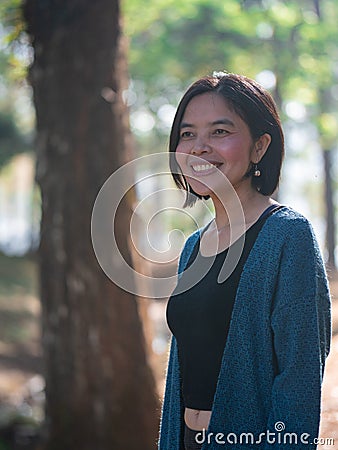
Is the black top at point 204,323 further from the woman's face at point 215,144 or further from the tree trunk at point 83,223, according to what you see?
the tree trunk at point 83,223

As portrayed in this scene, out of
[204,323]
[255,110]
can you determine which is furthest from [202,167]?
[204,323]

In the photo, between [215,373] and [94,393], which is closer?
[215,373]

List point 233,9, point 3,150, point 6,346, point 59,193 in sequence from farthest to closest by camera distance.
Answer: point 3,150, point 6,346, point 233,9, point 59,193

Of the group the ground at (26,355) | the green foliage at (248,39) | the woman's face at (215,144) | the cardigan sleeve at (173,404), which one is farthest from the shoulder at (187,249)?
the green foliage at (248,39)

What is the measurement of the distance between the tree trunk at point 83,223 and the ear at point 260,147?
3.55 metres

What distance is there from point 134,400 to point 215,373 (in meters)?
3.91

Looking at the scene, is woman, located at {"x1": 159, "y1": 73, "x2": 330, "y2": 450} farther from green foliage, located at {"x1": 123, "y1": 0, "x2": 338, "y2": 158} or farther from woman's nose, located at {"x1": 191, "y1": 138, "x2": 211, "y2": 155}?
green foliage, located at {"x1": 123, "y1": 0, "x2": 338, "y2": 158}

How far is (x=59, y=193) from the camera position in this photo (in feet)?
18.7

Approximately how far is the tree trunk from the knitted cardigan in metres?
3.63

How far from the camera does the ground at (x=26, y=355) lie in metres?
5.19

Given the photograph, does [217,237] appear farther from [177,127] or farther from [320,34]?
[320,34]

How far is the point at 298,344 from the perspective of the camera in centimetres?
194

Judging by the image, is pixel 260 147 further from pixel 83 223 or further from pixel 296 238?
pixel 83 223

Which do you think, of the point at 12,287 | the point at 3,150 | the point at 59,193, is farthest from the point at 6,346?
the point at 59,193
